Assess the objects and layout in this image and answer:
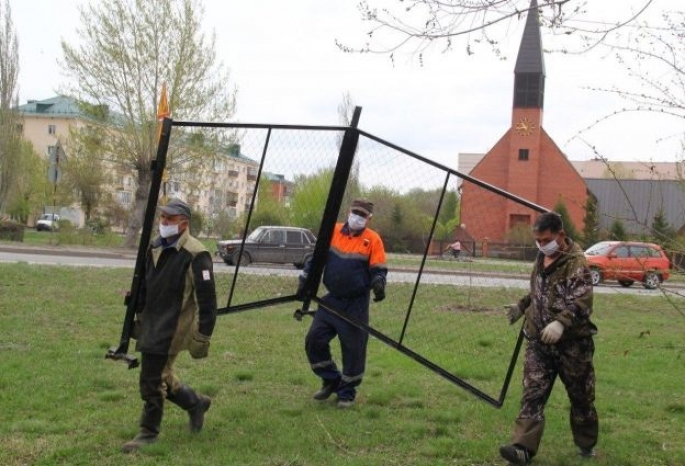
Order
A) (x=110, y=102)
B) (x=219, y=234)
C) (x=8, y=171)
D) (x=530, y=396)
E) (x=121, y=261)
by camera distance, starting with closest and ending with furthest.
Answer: (x=530, y=396) → (x=219, y=234) → (x=121, y=261) → (x=110, y=102) → (x=8, y=171)

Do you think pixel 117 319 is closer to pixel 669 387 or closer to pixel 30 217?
pixel 669 387

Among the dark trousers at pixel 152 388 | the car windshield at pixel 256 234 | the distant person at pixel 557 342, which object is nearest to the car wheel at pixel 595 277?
the distant person at pixel 557 342

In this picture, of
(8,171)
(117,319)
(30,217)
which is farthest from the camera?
(30,217)

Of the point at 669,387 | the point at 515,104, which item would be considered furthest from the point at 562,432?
the point at 515,104

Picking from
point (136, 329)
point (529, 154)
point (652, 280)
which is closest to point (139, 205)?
point (136, 329)

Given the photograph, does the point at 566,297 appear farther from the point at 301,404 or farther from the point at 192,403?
the point at 192,403

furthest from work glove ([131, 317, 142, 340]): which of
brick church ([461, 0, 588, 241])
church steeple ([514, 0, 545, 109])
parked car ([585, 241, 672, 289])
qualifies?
church steeple ([514, 0, 545, 109])

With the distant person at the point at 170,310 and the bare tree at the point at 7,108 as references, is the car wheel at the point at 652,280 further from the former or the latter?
the bare tree at the point at 7,108

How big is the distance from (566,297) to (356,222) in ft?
6.42

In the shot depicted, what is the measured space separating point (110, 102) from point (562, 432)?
27715 mm

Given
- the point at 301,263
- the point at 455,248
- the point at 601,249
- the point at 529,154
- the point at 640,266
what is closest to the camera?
the point at 640,266

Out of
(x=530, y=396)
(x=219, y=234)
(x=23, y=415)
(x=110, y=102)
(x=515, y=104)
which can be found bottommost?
(x=23, y=415)

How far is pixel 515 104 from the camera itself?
55656 mm

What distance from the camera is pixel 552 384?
544 cm
